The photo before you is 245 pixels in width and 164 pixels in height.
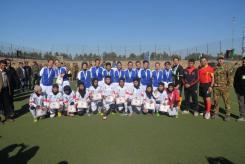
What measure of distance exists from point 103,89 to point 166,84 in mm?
2864

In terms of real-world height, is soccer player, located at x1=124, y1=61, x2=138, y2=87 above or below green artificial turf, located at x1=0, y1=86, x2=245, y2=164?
above

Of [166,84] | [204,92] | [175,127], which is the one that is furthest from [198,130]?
[166,84]

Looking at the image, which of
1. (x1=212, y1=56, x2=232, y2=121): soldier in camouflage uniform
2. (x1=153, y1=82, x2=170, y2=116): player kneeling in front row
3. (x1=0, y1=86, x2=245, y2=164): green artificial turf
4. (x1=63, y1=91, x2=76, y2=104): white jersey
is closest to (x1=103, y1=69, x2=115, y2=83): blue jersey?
(x1=63, y1=91, x2=76, y2=104): white jersey

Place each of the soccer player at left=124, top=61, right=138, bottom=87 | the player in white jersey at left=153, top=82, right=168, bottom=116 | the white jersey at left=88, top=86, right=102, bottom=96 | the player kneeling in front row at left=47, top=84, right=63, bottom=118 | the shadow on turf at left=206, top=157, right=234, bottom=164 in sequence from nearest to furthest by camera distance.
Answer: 1. the shadow on turf at left=206, top=157, right=234, bottom=164
2. the player kneeling in front row at left=47, top=84, right=63, bottom=118
3. the player in white jersey at left=153, top=82, right=168, bottom=116
4. the white jersey at left=88, top=86, right=102, bottom=96
5. the soccer player at left=124, top=61, right=138, bottom=87

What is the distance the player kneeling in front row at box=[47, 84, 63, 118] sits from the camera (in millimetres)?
10570

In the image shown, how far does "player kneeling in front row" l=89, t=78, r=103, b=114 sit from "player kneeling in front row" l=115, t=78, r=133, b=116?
761mm

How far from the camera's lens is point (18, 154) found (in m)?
6.23

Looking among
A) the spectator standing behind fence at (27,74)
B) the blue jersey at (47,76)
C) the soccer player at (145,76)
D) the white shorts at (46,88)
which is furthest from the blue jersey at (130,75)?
the spectator standing behind fence at (27,74)

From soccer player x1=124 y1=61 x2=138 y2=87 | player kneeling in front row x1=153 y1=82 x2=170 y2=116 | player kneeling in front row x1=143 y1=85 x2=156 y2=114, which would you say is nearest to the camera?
player kneeling in front row x1=153 y1=82 x2=170 y2=116

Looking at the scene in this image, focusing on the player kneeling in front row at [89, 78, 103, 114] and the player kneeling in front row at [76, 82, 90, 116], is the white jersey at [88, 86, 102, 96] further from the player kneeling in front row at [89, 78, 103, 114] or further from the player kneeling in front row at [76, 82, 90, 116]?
the player kneeling in front row at [76, 82, 90, 116]

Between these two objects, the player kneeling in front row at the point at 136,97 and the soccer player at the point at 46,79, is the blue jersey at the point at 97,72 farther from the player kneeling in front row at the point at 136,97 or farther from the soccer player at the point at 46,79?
the soccer player at the point at 46,79

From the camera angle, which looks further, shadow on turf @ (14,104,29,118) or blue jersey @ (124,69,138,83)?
blue jersey @ (124,69,138,83)

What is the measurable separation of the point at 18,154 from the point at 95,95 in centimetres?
532

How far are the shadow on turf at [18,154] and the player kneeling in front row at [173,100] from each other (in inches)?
232
